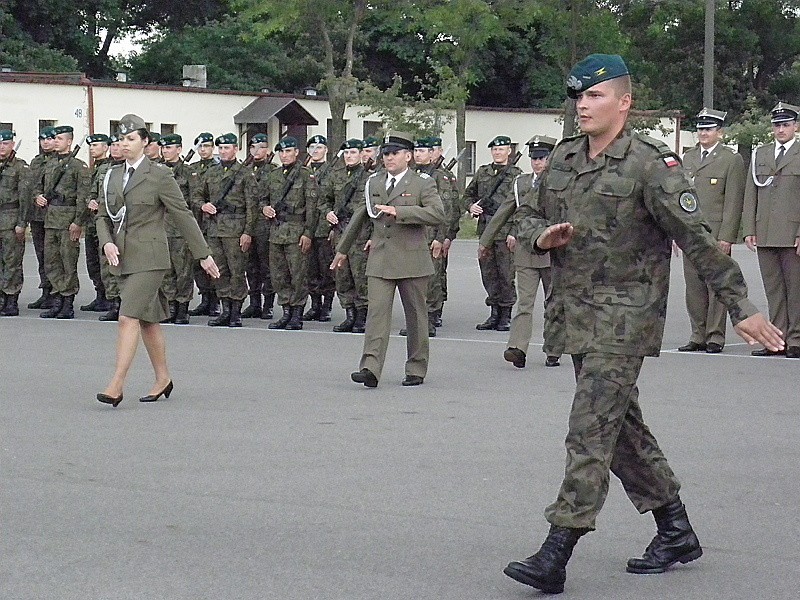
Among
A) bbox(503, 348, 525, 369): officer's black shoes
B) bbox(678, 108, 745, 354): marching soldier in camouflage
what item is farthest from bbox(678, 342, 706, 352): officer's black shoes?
bbox(503, 348, 525, 369): officer's black shoes

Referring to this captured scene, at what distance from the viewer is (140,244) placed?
10234 millimetres

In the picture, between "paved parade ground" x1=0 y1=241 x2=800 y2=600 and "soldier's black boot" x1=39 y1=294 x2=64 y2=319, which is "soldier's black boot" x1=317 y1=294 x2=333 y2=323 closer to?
"soldier's black boot" x1=39 y1=294 x2=64 y2=319

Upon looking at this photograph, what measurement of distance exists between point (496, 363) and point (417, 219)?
2.09m

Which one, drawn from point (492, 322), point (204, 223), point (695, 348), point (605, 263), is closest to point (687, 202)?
point (605, 263)

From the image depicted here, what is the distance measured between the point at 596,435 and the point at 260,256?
37.9 ft

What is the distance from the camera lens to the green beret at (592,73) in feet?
18.7

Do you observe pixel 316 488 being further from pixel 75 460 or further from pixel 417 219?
pixel 417 219

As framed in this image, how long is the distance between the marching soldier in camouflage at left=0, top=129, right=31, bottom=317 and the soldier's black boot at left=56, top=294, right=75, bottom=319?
64cm

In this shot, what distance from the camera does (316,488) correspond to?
300 inches

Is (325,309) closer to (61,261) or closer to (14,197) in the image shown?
(61,261)

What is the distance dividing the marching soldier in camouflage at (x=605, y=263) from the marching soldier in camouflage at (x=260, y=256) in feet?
36.2

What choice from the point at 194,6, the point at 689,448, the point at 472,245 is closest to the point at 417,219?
the point at 689,448

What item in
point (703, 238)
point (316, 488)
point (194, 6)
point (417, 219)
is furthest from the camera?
point (194, 6)

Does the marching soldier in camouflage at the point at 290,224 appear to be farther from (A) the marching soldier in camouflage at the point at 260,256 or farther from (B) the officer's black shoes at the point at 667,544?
(B) the officer's black shoes at the point at 667,544
